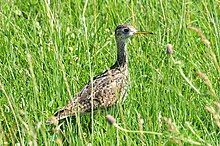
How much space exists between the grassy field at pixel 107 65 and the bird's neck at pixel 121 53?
0.09 meters

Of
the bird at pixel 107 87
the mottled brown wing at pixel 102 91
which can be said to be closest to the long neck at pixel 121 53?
the bird at pixel 107 87

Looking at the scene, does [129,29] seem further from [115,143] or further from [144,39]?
[115,143]

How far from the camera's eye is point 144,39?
6684mm

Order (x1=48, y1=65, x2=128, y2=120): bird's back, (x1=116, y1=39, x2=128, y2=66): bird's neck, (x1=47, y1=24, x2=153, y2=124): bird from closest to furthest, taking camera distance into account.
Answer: (x1=47, y1=24, x2=153, y2=124): bird
(x1=48, y1=65, x2=128, y2=120): bird's back
(x1=116, y1=39, x2=128, y2=66): bird's neck

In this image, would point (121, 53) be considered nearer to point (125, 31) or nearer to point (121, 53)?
point (121, 53)

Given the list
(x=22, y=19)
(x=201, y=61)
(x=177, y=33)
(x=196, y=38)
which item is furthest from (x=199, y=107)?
(x=22, y=19)

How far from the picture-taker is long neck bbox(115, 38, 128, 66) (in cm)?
632

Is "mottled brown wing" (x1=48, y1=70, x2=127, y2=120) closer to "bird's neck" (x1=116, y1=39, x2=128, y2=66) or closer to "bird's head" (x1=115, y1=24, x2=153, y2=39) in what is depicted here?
"bird's neck" (x1=116, y1=39, x2=128, y2=66)

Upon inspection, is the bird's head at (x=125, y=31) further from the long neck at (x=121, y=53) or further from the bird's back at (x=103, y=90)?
the bird's back at (x=103, y=90)

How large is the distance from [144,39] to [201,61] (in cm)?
89

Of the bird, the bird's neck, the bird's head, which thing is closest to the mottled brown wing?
the bird

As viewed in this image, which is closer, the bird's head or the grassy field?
the grassy field

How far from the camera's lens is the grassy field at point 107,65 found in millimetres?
5145

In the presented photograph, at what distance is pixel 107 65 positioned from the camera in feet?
21.4
